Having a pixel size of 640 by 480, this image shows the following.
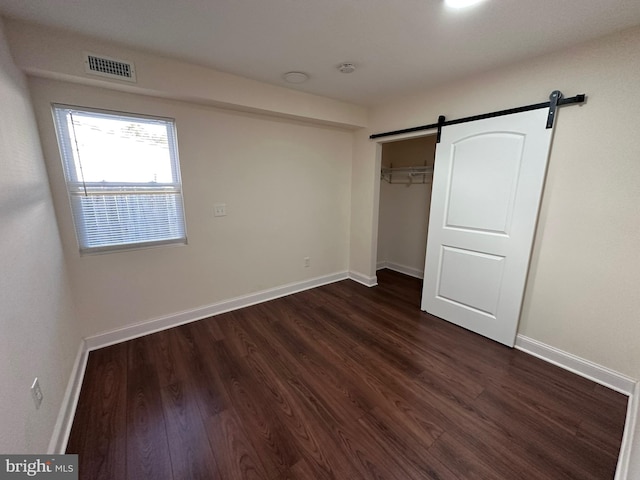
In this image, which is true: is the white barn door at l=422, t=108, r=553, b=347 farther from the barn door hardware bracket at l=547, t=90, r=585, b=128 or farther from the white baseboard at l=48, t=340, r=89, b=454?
the white baseboard at l=48, t=340, r=89, b=454

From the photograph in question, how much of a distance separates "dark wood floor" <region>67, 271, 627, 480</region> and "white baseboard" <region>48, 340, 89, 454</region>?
4cm

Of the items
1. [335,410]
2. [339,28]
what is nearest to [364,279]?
[335,410]

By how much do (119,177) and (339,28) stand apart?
2.04 metres

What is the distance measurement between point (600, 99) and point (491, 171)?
2.42 ft

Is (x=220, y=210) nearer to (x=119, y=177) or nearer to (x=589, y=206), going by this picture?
(x=119, y=177)

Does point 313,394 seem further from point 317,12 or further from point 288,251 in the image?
point 317,12

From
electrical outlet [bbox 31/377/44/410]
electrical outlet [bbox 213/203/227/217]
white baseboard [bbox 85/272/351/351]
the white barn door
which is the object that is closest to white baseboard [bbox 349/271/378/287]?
white baseboard [bbox 85/272/351/351]

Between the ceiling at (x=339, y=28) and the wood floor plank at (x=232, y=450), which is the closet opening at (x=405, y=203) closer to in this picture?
the ceiling at (x=339, y=28)

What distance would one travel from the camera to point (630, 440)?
139 cm

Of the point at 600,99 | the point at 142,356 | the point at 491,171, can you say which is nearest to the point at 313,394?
the point at 142,356

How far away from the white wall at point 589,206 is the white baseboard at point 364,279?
1771 mm

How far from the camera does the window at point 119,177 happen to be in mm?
1989

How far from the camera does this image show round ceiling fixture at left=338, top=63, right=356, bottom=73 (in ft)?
7.03

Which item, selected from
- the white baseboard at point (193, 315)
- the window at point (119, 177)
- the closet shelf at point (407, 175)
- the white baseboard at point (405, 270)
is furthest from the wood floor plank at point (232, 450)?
the closet shelf at point (407, 175)
